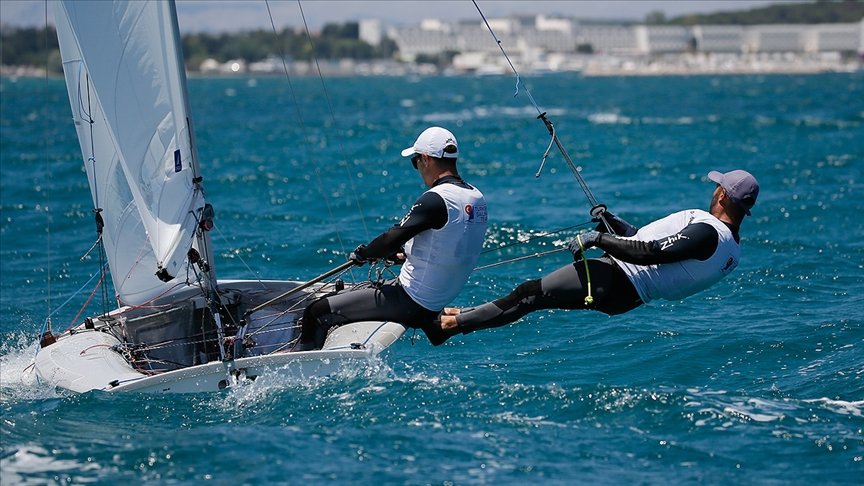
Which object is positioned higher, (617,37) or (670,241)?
(617,37)

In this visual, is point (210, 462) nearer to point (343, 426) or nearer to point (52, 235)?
point (343, 426)

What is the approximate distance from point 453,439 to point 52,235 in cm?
873

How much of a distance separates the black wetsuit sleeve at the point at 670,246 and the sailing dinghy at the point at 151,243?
1.38 m

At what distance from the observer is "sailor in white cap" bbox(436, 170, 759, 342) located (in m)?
5.27

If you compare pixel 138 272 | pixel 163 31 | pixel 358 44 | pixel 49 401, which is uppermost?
pixel 358 44

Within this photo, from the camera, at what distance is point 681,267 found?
17.8ft

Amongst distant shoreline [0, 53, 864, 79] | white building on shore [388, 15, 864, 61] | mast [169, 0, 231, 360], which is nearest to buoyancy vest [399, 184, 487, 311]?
mast [169, 0, 231, 360]

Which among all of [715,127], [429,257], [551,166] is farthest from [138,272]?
[715,127]

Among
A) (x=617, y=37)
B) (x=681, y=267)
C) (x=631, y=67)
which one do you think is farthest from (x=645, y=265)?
(x=617, y=37)

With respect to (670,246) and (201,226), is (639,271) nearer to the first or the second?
(670,246)

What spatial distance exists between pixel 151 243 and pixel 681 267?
3175 mm

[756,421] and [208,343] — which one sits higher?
[208,343]

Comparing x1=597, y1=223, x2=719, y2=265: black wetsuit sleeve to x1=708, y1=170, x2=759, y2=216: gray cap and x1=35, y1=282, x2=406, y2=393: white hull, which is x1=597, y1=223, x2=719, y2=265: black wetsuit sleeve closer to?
x1=708, y1=170, x2=759, y2=216: gray cap

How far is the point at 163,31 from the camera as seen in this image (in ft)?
18.9
